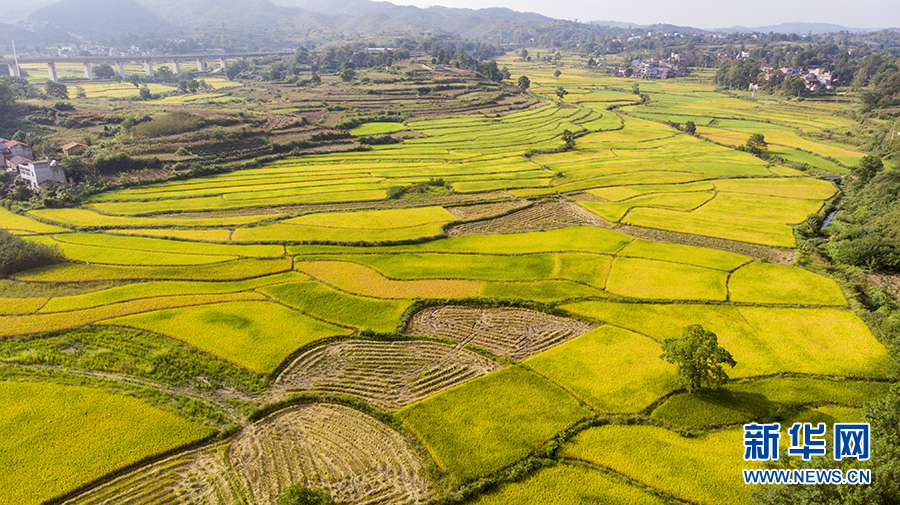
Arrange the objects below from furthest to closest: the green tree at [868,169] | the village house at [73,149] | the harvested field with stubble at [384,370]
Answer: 1. the village house at [73,149]
2. the green tree at [868,169]
3. the harvested field with stubble at [384,370]

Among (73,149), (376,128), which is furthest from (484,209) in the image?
(73,149)

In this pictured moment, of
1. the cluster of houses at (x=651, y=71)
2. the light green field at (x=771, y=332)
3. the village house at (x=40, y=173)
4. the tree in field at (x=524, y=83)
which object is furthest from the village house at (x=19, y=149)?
the cluster of houses at (x=651, y=71)

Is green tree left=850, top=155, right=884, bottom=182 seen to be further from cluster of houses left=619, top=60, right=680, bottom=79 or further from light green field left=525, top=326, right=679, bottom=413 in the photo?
cluster of houses left=619, top=60, right=680, bottom=79

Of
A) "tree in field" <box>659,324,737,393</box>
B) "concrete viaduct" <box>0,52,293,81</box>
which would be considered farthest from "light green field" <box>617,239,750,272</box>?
"concrete viaduct" <box>0,52,293,81</box>

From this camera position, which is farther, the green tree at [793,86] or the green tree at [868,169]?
the green tree at [793,86]

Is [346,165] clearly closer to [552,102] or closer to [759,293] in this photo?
[759,293]

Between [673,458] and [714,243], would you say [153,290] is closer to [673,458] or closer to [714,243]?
[673,458]

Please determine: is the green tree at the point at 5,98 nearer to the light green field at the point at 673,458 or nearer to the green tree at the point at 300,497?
the green tree at the point at 300,497
